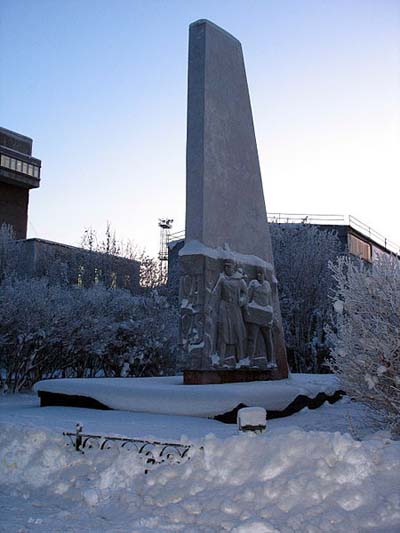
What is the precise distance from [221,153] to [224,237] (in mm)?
1673

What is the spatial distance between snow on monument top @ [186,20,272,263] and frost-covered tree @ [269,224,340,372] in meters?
11.4

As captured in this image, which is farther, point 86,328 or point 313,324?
point 313,324

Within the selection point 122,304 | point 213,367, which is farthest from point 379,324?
point 122,304

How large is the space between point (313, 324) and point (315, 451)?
19266 mm

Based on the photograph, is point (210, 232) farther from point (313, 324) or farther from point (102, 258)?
point (102, 258)

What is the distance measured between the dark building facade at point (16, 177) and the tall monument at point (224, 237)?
1311 inches

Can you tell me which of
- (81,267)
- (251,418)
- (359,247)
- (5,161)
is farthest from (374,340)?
(5,161)

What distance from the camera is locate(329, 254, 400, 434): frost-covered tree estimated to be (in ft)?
20.0

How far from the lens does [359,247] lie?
32281mm

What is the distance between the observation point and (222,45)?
464 inches

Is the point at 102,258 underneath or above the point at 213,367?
above

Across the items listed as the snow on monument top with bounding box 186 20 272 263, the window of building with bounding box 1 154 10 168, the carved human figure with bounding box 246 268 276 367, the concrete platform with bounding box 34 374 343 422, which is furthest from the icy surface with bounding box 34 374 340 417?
the window of building with bounding box 1 154 10 168

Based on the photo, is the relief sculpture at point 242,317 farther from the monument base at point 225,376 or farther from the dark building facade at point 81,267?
the dark building facade at point 81,267

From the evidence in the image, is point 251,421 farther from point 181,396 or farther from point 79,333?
point 79,333
